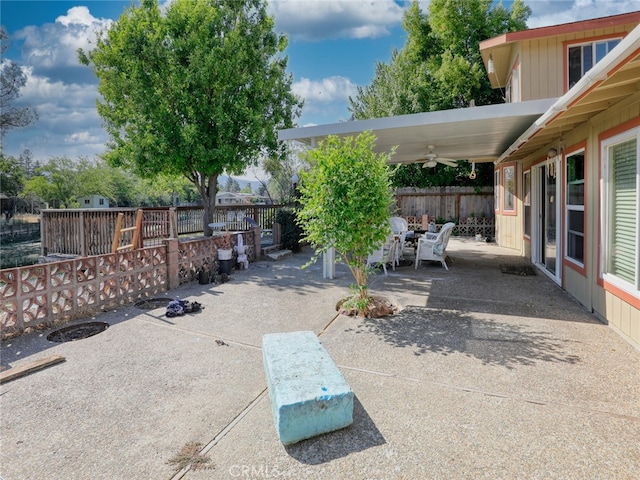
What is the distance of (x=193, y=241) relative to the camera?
7.00 metres

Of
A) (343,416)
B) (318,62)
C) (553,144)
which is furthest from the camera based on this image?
(318,62)

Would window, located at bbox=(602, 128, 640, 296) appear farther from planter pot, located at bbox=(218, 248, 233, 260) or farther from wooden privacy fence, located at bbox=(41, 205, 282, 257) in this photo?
wooden privacy fence, located at bbox=(41, 205, 282, 257)

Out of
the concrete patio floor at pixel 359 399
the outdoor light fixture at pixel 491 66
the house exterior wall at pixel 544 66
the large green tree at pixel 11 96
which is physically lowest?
the concrete patio floor at pixel 359 399

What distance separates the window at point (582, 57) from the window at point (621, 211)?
501 cm

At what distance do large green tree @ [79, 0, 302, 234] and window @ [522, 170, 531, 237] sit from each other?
7491 mm

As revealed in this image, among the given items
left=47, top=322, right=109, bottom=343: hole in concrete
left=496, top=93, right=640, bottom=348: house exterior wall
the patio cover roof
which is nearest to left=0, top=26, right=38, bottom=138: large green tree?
the patio cover roof

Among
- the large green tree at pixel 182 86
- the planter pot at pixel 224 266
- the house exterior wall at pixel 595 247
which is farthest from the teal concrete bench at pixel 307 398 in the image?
the large green tree at pixel 182 86

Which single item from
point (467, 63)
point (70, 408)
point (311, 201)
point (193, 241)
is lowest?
point (70, 408)

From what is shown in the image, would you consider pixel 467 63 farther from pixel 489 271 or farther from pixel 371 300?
pixel 371 300

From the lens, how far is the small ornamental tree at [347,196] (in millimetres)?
4480

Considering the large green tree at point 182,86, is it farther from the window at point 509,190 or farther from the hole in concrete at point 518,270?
the hole in concrete at point 518,270

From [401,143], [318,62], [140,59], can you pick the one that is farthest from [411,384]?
[318,62]

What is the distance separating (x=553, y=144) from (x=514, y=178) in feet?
13.8

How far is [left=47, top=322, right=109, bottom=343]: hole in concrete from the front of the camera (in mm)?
4133
